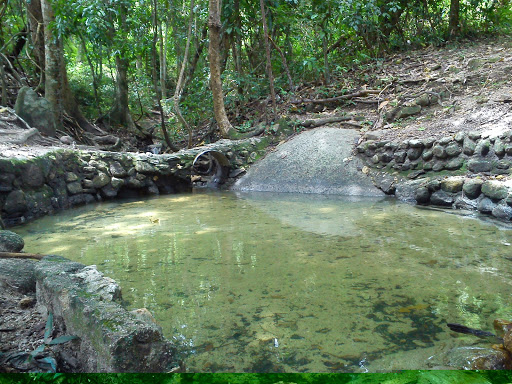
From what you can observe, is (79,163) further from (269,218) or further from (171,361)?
(171,361)

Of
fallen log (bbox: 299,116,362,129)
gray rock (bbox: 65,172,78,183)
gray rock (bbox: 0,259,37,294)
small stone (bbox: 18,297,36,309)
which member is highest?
fallen log (bbox: 299,116,362,129)

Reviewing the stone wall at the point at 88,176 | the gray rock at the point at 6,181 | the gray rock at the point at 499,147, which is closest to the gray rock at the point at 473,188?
the gray rock at the point at 499,147

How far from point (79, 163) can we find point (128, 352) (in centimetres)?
590

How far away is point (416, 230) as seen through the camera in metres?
4.30

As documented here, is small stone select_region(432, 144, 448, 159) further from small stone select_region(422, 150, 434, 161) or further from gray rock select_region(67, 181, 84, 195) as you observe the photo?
gray rock select_region(67, 181, 84, 195)

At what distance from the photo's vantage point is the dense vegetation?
9117 mm

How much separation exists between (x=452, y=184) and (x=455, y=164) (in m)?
0.61

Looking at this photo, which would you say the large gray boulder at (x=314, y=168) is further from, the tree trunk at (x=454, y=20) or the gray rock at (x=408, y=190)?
the tree trunk at (x=454, y=20)

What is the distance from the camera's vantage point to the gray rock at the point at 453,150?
19.7 ft

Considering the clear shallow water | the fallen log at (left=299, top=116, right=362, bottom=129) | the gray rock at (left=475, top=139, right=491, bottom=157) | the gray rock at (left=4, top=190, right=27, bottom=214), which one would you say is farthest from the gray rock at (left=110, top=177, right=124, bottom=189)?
the gray rock at (left=475, top=139, right=491, bottom=157)

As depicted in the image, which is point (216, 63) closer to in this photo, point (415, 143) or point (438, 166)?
point (415, 143)

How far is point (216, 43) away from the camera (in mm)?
8961

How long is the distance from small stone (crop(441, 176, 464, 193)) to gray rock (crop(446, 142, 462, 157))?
59cm

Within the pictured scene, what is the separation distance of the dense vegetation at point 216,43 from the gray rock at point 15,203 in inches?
164
